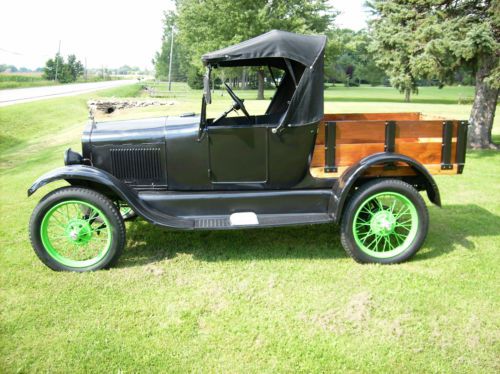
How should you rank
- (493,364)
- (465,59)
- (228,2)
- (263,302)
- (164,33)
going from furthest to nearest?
(164,33), (228,2), (465,59), (263,302), (493,364)

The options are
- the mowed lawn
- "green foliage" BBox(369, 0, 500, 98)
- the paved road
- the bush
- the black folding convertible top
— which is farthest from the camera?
the bush

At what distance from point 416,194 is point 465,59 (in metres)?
6.49

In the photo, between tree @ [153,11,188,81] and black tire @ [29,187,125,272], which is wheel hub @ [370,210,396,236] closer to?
black tire @ [29,187,125,272]

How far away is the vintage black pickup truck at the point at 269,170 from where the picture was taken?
3980 mm

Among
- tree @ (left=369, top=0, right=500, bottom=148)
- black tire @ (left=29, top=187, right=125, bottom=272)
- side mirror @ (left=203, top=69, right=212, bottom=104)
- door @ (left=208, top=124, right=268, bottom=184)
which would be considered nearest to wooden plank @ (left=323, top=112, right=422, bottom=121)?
door @ (left=208, top=124, right=268, bottom=184)

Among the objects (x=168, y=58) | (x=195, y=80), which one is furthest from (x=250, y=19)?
(x=168, y=58)

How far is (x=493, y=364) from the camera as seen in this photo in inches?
110

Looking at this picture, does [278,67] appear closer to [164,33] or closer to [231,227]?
[231,227]

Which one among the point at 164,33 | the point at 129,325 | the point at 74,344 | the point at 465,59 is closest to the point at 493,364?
the point at 129,325

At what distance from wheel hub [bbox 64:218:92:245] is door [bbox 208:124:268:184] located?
124cm

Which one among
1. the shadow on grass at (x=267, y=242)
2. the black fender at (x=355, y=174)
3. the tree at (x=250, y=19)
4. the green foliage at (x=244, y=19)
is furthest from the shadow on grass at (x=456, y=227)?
the tree at (x=250, y=19)

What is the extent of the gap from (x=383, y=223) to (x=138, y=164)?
239cm

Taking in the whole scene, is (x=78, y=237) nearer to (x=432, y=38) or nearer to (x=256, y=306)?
(x=256, y=306)

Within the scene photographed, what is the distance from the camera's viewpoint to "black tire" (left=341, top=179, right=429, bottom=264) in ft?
13.3
